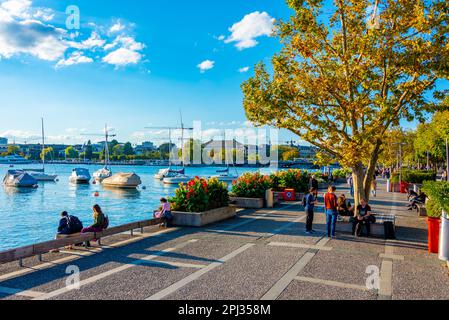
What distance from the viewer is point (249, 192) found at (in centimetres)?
2098

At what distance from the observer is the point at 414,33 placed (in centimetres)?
1334

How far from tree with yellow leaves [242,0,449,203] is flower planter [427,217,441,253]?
391 centimetres

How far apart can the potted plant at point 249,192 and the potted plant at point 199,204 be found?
12.2 feet

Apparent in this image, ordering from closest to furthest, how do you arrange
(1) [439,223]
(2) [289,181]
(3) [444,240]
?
(3) [444,240]
(1) [439,223]
(2) [289,181]

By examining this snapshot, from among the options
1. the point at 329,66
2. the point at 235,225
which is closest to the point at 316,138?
the point at 329,66

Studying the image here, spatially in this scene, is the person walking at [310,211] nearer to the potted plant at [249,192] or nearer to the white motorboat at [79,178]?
the potted plant at [249,192]

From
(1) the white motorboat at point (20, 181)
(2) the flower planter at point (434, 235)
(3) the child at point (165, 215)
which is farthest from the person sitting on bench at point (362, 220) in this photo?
(1) the white motorboat at point (20, 181)

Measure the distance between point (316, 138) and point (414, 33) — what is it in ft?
16.4

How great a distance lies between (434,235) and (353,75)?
6.27m

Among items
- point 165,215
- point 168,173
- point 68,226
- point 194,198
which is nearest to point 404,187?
point 194,198

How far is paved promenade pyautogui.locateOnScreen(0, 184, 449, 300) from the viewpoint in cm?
731

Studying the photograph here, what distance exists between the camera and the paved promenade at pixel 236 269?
7.31 meters

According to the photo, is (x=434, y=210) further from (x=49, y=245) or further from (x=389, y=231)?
(x=49, y=245)
